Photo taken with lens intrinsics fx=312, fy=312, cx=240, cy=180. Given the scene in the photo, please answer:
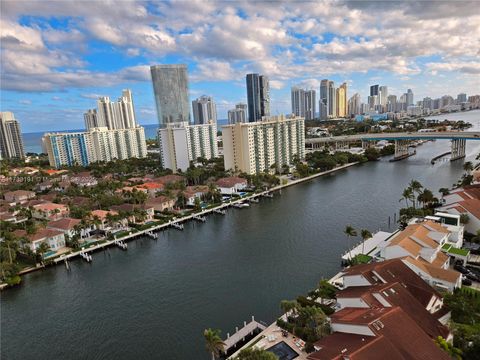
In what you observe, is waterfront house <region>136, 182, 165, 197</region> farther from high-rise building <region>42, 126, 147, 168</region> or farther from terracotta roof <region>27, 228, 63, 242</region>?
high-rise building <region>42, 126, 147, 168</region>

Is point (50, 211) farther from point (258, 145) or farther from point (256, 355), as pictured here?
point (256, 355)

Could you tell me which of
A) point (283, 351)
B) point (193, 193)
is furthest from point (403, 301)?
point (193, 193)

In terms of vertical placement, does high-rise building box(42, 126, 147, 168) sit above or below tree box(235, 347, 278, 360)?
above

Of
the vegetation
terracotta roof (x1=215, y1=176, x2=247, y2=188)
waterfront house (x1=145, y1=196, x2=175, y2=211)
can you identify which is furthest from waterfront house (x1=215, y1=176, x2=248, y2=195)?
the vegetation

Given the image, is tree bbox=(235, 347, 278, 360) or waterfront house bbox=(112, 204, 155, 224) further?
waterfront house bbox=(112, 204, 155, 224)

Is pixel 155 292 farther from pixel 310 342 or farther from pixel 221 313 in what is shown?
pixel 310 342

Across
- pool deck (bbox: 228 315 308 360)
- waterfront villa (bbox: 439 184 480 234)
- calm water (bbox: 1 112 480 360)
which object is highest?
waterfront villa (bbox: 439 184 480 234)

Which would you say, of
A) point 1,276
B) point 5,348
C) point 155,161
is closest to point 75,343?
point 5,348
